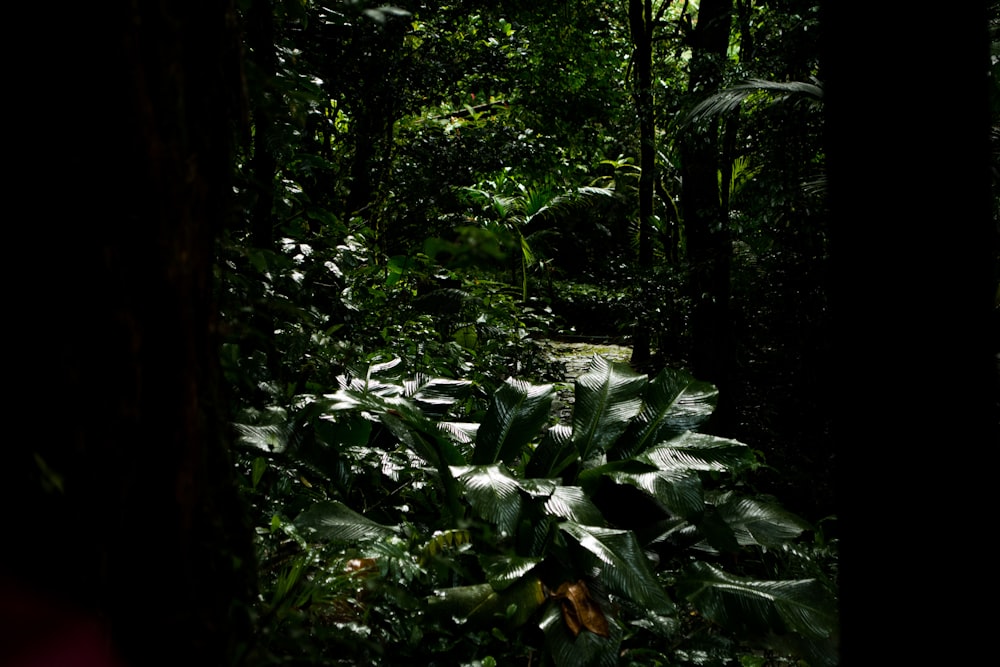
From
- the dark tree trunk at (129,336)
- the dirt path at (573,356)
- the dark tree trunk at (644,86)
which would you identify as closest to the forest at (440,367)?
the dark tree trunk at (129,336)

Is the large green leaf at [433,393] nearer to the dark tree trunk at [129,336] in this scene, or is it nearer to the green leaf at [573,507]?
the green leaf at [573,507]

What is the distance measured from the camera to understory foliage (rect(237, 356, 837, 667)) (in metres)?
2.18

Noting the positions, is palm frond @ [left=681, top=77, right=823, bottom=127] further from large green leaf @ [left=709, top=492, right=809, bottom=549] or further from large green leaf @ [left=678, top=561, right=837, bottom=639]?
large green leaf @ [left=678, top=561, right=837, bottom=639]

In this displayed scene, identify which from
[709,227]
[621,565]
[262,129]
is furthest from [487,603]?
[709,227]

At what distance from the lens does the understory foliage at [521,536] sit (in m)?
2.18

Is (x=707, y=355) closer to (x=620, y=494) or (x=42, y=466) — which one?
(x=620, y=494)

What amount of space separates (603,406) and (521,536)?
3.06ft

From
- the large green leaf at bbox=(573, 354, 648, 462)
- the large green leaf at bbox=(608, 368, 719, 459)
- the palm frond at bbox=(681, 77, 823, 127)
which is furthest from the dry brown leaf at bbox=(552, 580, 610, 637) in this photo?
the palm frond at bbox=(681, 77, 823, 127)

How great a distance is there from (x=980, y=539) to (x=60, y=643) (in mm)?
1267

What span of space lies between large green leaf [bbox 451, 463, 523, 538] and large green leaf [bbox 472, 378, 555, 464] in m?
0.38

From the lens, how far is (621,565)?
2.41 m

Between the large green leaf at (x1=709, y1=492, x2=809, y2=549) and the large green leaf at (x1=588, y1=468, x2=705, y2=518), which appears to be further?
the large green leaf at (x1=709, y1=492, x2=809, y2=549)

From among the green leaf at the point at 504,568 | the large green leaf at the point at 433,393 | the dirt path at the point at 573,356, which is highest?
the large green leaf at the point at 433,393

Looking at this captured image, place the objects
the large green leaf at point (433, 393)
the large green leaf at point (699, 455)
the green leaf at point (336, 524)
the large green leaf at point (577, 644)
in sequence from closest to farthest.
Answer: the large green leaf at point (577, 644), the green leaf at point (336, 524), the large green leaf at point (699, 455), the large green leaf at point (433, 393)
